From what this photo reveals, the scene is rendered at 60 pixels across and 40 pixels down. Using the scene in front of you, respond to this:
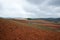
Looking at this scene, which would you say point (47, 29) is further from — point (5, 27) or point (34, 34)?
point (5, 27)

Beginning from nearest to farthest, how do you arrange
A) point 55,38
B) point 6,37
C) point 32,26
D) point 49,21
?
point 6,37 → point 55,38 → point 32,26 → point 49,21

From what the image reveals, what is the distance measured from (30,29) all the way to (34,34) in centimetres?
62

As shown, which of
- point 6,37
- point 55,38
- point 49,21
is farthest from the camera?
point 49,21

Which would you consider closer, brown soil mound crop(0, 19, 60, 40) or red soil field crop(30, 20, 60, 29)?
brown soil mound crop(0, 19, 60, 40)

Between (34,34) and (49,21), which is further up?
(49,21)

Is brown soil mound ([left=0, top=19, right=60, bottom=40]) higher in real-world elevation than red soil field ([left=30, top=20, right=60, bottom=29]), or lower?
lower

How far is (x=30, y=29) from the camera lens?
10023mm

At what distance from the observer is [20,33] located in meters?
9.41

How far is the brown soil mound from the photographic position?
905cm

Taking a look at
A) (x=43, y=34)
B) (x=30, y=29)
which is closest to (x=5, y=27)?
(x=30, y=29)

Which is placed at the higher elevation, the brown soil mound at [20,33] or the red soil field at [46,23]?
the red soil field at [46,23]

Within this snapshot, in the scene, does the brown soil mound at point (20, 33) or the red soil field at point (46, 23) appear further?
the red soil field at point (46, 23)

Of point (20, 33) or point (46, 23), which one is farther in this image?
point (46, 23)

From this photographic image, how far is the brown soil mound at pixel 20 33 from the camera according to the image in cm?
905
